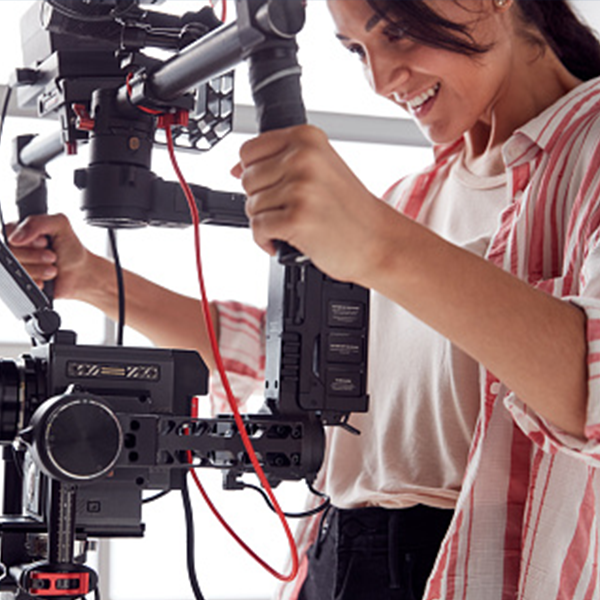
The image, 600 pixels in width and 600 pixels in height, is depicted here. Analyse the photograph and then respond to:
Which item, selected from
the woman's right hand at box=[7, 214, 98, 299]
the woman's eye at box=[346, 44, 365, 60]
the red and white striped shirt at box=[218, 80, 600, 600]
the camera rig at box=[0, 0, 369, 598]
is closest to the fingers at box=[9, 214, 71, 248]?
the woman's right hand at box=[7, 214, 98, 299]

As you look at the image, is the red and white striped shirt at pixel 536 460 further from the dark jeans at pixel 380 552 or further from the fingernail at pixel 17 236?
the fingernail at pixel 17 236

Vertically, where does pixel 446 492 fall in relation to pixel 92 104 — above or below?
below

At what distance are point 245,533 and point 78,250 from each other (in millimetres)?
1839

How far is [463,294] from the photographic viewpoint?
28.8 inches

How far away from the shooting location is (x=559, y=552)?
915 millimetres

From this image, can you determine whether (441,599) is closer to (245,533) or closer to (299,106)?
(299,106)

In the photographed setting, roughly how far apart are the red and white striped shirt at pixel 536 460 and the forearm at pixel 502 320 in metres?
0.07

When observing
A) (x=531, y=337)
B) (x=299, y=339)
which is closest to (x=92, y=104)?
(x=299, y=339)

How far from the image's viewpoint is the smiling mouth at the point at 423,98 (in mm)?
1070

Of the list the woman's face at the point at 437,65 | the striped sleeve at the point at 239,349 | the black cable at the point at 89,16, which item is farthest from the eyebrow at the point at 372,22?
the striped sleeve at the point at 239,349

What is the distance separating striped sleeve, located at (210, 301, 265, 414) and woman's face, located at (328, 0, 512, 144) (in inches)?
14.3

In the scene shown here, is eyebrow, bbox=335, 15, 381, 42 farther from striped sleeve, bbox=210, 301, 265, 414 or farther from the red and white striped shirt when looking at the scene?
striped sleeve, bbox=210, 301, 265, 414

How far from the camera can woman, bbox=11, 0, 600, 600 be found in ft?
2.26

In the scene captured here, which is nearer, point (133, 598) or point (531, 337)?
point (531, 337)
